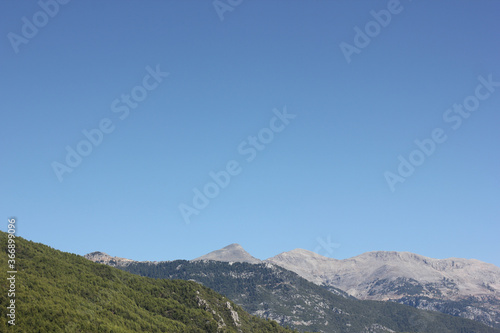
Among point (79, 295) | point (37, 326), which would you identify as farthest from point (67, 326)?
point (79, 295)

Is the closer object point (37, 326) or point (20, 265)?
point (37, 326)

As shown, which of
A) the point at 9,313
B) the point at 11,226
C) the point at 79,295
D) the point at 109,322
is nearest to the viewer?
the point at 11,226

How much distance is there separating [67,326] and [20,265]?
55601 millimetres

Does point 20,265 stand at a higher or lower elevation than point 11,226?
higher

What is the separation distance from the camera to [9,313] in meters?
146

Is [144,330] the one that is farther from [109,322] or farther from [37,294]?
[37,294]

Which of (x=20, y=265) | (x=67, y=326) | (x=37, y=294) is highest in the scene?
(x=20, y=265)

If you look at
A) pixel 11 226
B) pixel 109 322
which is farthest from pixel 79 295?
pixel 11 226

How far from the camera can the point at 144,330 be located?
199 meters

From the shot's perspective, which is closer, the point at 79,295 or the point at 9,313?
the point at 9,313

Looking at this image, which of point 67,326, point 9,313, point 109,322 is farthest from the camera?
point 109,322

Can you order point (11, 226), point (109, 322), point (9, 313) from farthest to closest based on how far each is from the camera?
point (109, 322) → point (9, 313) → point (11, 226)

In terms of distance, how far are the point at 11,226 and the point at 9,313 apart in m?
42.0

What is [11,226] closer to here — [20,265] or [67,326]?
[67,326]
